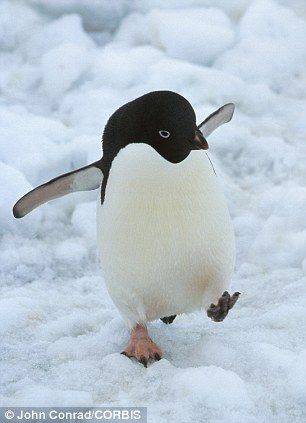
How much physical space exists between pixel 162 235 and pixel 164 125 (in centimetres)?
30

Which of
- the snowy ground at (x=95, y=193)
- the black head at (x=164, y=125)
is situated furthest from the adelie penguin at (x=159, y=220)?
the snowy ground at (x=95, y=193)

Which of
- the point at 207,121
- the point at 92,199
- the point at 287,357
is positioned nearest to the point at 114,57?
the point at 92,199

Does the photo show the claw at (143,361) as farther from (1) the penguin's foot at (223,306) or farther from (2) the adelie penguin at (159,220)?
(1) the penguin's foot at (223,306)

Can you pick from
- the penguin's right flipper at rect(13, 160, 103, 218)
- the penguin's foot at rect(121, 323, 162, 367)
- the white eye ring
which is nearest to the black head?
the white eye ring

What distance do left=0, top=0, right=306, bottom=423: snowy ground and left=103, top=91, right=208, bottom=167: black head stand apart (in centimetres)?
56

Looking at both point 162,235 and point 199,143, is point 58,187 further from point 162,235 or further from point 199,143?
point 199,143

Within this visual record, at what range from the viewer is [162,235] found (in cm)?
200

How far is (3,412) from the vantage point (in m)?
1.78

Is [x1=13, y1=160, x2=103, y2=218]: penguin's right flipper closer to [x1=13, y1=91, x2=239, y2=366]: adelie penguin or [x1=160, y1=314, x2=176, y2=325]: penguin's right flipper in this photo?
[x1=13, y1=91, x2=239, y2=366]: adelie penguin

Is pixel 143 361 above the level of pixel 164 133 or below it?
below

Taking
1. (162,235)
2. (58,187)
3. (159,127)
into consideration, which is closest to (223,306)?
(162,235)

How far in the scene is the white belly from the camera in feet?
6.45

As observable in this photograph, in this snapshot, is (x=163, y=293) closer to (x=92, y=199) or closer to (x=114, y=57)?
(x=92, y=199)

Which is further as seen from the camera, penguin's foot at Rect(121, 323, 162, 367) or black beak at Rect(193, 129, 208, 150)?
penguin's foot at Rect(121, 323, 162, 367)
